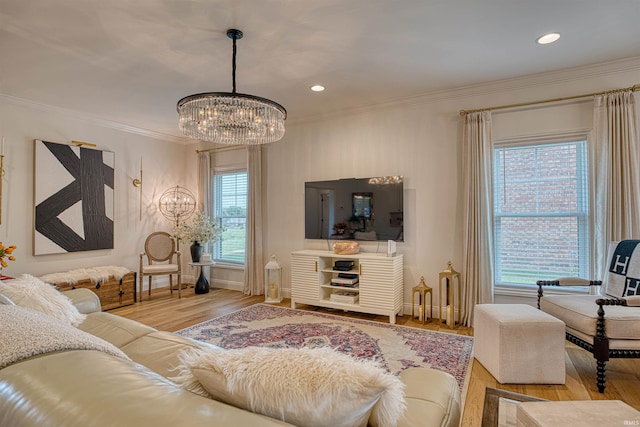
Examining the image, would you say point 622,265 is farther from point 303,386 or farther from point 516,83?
point 303,386

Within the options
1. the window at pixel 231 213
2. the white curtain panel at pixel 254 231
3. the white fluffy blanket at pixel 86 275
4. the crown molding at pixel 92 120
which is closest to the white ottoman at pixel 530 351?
the white curtain panel at pixel 254 231

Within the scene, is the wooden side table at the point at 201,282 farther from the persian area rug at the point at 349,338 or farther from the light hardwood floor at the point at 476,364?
the persian area rug at the point at 349,338

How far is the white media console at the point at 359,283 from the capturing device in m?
3.89

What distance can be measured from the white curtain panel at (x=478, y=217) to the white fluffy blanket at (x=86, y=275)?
4.48 metres

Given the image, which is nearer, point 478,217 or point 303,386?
point 303,386

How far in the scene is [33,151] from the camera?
4.31 m

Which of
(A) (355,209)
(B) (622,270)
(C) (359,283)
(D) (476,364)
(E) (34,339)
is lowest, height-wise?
(D) (476,364)

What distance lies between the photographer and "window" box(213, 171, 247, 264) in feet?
18.7

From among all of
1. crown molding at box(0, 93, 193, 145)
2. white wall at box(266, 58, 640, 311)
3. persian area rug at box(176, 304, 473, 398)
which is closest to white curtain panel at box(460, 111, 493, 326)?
white wall at box(266, 58, 640, 311)

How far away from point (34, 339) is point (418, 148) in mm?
3994

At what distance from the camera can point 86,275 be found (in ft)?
14.3

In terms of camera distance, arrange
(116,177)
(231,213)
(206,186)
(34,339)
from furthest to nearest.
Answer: (206,186) < (231,213) < (116,177) < (34,339)

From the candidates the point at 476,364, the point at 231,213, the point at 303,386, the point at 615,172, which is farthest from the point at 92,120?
the point at 615,172

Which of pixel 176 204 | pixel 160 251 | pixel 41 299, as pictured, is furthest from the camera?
pixel 176 204
